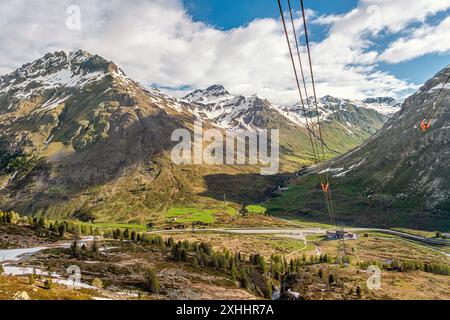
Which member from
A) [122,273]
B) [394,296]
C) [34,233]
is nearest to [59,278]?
[122,273]

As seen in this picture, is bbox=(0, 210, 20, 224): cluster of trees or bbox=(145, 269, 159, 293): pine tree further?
bbox=(0, 210, 20, 224): cluster of trees

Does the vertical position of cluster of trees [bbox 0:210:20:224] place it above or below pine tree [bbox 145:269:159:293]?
above

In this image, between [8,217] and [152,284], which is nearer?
[152,284]

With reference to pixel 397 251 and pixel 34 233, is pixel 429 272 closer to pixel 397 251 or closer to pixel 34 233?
pixel 397 251

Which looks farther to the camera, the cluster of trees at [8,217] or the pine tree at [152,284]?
the cluster of trees at [8,217]

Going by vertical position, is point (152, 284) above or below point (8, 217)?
below

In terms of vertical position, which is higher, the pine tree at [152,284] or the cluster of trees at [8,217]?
the cluster of trees at [8,217]
